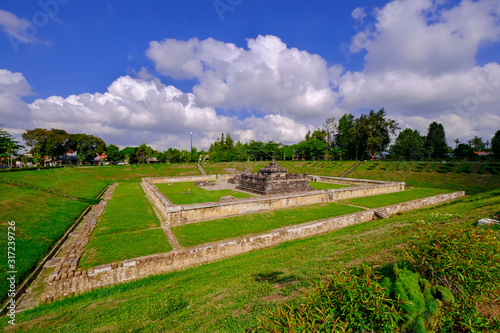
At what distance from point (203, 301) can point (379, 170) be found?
3373cm

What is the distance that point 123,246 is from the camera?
8297 millimetres

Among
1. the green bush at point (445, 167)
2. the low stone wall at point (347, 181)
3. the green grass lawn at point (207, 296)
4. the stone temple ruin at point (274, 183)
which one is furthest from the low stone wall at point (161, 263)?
the green bush at point (445, 167)

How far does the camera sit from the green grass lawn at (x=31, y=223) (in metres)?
6.95

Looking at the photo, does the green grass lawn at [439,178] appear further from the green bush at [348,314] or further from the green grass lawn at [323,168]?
the green bush at [348,314]

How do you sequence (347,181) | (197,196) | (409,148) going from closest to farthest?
(197,196)
(347,181)
(409,148)

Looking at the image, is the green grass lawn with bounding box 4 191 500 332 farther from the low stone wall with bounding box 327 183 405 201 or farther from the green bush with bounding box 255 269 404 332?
the low stone wall with bounding box 327 183 405 201

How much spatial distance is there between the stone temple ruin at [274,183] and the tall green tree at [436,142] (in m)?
41.4

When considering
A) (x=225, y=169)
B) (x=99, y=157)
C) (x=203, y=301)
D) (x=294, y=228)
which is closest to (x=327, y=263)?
(x=203, y=301)

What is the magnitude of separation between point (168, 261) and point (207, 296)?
3.19 metres

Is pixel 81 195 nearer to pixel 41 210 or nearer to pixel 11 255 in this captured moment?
pixel 41 210

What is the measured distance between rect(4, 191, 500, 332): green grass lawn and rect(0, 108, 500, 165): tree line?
38.4m

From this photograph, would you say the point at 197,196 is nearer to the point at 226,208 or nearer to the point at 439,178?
the point at 226,208

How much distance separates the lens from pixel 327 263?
5.41 metres

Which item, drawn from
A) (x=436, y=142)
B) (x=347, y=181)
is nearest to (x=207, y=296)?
(x=347, y=181)
